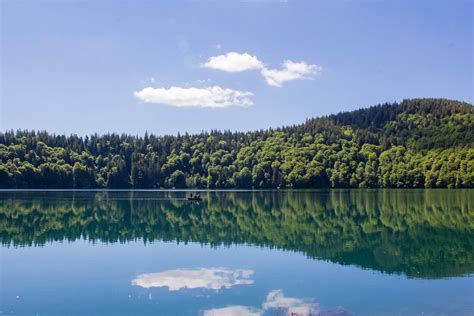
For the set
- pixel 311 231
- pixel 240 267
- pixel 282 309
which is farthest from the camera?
pixel 311 231

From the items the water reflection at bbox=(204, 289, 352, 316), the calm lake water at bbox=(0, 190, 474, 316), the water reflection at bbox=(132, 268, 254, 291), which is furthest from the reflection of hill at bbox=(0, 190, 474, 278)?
the water reflection at bbox=(204, 289, 352, 316)

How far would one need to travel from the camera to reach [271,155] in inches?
7859

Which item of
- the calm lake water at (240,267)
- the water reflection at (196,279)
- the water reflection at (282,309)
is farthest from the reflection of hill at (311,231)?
the water reflection at (282,309)

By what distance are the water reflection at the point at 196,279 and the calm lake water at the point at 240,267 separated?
6 centimetres

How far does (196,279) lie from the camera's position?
2706 cm

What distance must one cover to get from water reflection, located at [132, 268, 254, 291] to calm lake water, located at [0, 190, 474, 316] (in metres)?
0.06

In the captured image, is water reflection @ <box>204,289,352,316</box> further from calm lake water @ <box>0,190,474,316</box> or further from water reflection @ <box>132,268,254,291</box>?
water reflection @ <box>132,268,254,291</box>

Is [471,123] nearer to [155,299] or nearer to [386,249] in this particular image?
[386,249]

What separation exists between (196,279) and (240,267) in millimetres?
4154

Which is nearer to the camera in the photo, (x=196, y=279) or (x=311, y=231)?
(x=196, y=279)

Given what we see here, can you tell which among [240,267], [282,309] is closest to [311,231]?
[240,267]

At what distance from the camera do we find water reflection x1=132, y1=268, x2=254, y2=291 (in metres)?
25.5

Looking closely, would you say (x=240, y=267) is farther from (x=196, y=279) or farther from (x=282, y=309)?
(x=282, y=309)

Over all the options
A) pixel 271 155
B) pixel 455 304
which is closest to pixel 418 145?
pixel 271 155
